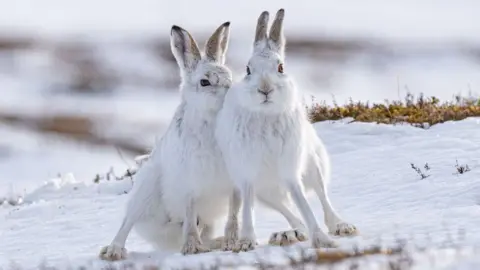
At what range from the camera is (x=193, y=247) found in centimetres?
912

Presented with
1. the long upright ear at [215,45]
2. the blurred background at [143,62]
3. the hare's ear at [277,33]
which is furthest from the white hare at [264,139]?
the blurred background at [143,62]

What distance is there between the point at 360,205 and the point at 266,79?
109 inches

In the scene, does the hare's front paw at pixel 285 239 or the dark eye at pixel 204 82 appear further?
the dark eye at pixel 204 82

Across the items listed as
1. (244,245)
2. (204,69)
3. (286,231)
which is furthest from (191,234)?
(204,69)

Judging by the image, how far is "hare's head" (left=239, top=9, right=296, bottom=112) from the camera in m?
8.60

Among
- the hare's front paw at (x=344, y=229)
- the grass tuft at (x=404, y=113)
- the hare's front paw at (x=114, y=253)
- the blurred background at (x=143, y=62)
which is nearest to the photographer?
the hare's front paw at (x=344, y=229)

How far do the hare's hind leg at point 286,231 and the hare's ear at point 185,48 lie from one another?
1.30m

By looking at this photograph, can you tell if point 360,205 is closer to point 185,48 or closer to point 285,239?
point 285,239

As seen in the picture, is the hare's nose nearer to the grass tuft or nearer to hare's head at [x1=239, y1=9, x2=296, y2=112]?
hare's head at [x1=239, y1=9, x2=296, y2=112]

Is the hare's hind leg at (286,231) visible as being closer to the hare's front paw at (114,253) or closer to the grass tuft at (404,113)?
the hare's front paw at (114,253)

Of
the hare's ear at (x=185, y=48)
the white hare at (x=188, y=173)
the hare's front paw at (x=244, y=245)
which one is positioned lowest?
the hare's front paw at (x=244, y=245)

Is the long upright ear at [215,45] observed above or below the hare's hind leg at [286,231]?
above

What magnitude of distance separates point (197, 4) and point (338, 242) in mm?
38174

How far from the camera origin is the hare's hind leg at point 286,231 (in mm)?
8938
